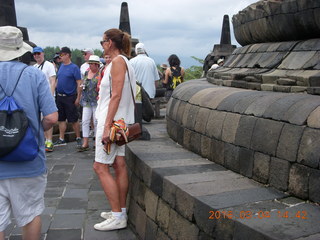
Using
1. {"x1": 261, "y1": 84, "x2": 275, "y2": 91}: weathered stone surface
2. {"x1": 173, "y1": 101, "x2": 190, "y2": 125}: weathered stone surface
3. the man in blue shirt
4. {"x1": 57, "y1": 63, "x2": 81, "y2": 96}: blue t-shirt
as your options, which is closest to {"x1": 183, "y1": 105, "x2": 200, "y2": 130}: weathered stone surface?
{"x1": 173, "y1": 101, "x2": 190, "y2": 125}: weathered stone surface

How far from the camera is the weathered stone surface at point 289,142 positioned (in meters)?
2.86

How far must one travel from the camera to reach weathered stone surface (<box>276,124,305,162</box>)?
286cm

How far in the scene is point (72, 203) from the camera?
4859mm

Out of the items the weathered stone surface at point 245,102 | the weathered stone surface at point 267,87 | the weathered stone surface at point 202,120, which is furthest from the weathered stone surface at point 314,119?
the weathered stone surface at point 202,120

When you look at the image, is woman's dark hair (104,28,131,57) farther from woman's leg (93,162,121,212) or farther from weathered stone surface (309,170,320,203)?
weathered stone surface (309,170,320,203)

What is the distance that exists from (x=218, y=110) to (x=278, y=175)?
3.75 ft

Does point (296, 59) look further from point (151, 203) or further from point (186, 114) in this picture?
point (151, 203)

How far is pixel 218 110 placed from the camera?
3.99 metres

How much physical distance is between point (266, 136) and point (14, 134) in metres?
1.89

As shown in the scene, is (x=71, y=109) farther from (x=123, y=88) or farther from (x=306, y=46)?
(x=306, y=46)

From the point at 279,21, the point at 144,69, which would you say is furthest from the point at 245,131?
the point at 144,69

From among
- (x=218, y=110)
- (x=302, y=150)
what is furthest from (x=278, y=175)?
(x=218, y=110)

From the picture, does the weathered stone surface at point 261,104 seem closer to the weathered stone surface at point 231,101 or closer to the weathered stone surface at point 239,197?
the weathered stone surface at point 231,101

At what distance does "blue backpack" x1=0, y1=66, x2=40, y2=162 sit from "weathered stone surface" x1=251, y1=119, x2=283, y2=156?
5.71ft
